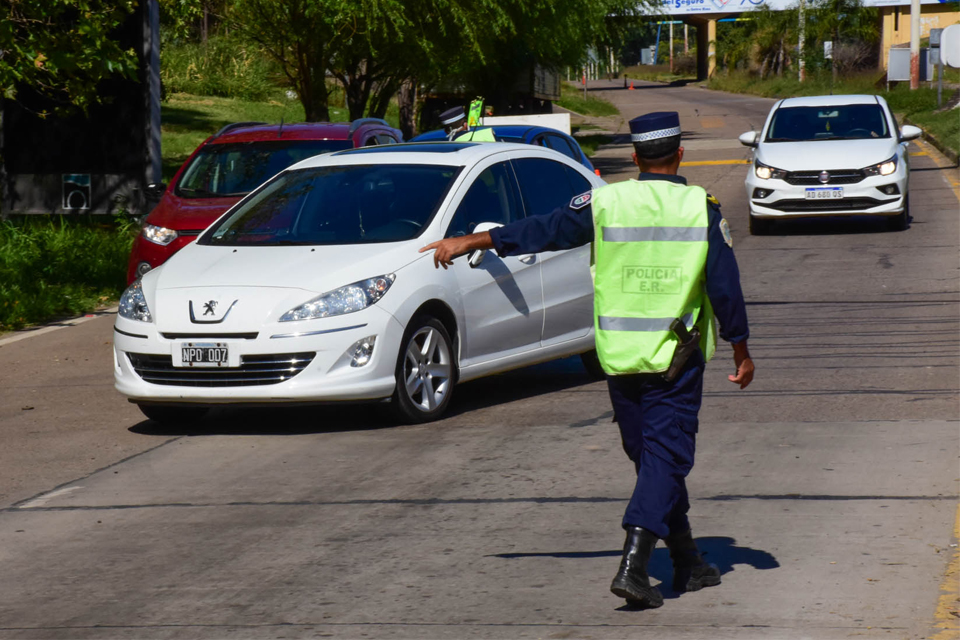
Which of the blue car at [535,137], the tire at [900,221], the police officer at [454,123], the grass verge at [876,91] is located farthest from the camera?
the grass verge at [876,91]

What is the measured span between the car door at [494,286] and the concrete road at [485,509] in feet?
1.29

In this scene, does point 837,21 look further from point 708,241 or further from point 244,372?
point 708,241

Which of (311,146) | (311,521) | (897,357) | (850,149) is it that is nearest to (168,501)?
(311,521)

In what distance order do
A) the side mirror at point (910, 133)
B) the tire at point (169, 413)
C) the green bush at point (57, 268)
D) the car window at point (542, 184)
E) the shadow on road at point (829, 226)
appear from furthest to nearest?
the shadow on road at point (829, 226) → the side mirror at point (910, 133) → the green bush at point (57, 268) → the car window at point (542, 184) → the tire at point (169, 413)

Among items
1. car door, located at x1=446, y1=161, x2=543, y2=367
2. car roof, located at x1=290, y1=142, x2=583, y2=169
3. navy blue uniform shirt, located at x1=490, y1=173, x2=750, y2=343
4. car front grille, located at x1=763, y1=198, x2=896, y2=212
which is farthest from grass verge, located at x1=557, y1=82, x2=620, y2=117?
navy blue uniform shirt, located at x1=490, y1=173, x2=750, y2=343

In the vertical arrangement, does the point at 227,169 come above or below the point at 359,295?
above

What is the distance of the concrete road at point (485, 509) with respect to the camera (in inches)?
191

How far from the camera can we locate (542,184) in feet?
31.0

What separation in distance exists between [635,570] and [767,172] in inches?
531

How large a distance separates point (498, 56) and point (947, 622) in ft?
92.1

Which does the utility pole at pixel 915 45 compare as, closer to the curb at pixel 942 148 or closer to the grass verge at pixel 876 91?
the grass verge at pixel 876 91

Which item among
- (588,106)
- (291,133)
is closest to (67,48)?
(291,133)

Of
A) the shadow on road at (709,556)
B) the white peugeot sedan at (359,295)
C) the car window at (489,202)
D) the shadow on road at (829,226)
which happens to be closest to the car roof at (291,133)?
the white peugeot sedan at (359,295)

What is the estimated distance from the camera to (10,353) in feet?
37.4
